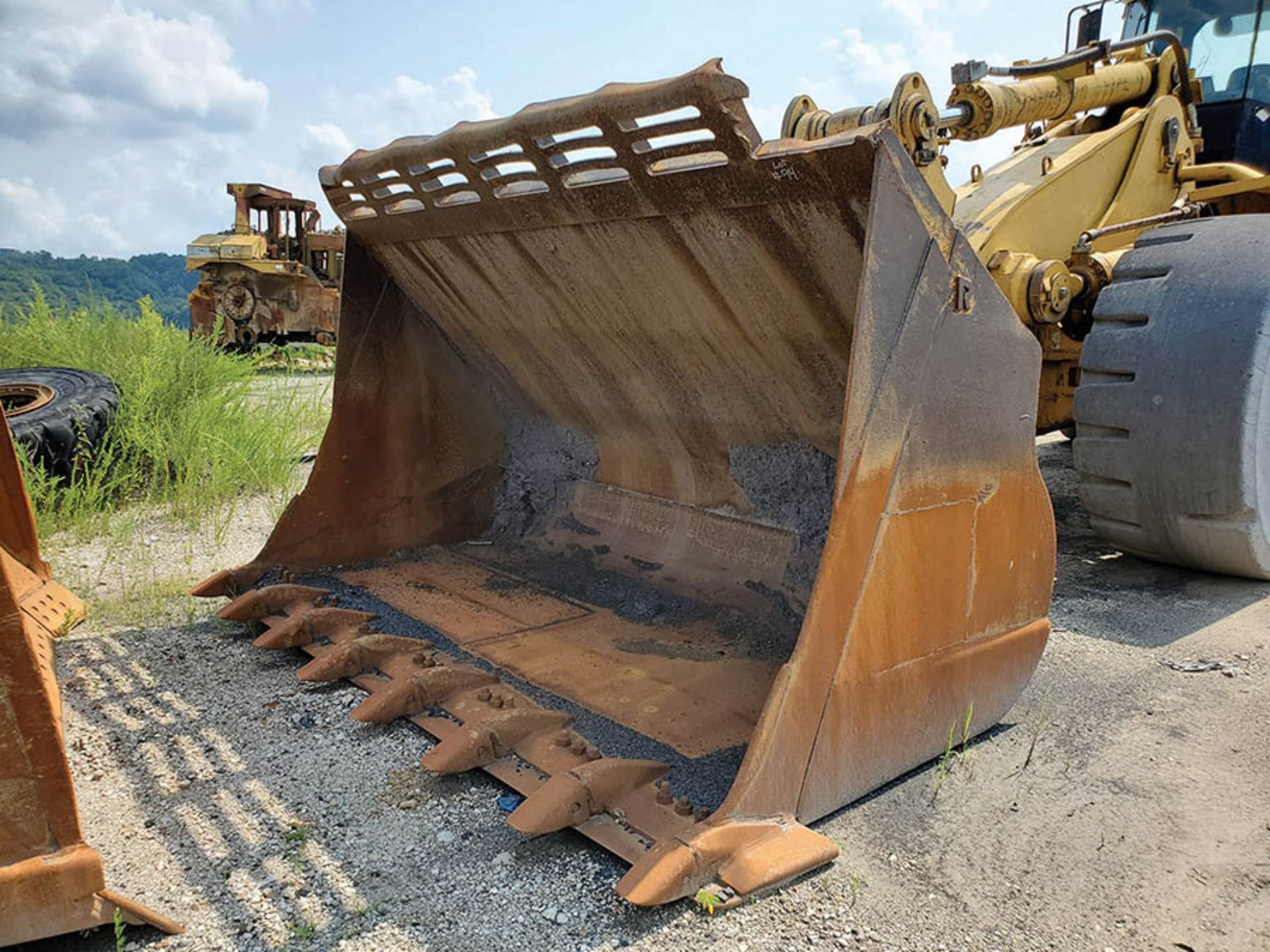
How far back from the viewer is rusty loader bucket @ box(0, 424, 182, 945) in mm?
1582

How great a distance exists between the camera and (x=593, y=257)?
2820mm

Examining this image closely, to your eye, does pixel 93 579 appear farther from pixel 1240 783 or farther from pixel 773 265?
pixel 1240 783

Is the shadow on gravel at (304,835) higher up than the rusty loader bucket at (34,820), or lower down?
lower down

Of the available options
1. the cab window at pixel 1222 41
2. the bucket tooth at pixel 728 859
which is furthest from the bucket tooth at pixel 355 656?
the cab window at pixel 1222 41

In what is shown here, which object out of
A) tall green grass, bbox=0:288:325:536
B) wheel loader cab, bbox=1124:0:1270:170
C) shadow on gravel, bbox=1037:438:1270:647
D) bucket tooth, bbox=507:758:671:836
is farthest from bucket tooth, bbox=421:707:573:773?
wheel loader cab, bbox=1124:0:1270:170

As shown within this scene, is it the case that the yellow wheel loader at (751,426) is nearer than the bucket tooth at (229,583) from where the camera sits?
Yes

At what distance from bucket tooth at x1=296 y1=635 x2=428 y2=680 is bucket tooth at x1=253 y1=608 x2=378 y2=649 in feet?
0.49

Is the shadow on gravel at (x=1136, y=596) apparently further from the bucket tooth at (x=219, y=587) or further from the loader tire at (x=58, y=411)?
the loader tire at (x=58, y=411)

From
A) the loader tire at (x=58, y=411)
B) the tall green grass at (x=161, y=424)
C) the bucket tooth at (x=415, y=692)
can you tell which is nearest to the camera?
the bucket tooth at (x=415, y=692)

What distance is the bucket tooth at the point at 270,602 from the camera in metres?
3.14

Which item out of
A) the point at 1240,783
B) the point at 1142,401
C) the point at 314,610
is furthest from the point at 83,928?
the point at 1142,401

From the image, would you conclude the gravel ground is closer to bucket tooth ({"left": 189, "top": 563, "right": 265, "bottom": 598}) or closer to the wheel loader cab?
bucket tooth ({"left": 189, "top": 563, "right": 265, "bottom": 598})

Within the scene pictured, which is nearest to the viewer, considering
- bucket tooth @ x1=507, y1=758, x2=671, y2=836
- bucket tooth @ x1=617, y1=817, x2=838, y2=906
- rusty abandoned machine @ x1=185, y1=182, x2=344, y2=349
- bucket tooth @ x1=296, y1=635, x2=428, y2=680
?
bucket tooth @ x1=617, y1=817, x2=838, y2=906

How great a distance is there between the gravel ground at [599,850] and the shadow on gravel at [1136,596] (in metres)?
0.28
